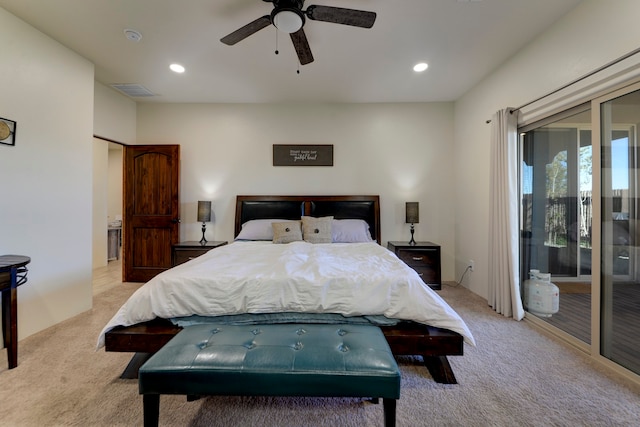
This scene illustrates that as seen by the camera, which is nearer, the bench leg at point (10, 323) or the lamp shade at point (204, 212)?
the bench leg at point (10, 323)

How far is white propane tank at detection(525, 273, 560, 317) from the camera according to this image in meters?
2.67

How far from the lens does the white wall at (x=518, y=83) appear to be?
1.93 meters

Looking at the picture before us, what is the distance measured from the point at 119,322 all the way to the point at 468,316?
317cm

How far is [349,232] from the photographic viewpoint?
3.60 meters

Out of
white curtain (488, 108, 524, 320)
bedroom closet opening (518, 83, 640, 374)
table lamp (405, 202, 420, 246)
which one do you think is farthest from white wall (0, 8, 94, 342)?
bedroom closet opening (518, 83, 640, 374)

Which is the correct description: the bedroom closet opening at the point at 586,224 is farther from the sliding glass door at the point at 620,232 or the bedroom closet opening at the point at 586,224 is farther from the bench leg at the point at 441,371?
the bench leg at the point at 441,371

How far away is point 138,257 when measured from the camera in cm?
407

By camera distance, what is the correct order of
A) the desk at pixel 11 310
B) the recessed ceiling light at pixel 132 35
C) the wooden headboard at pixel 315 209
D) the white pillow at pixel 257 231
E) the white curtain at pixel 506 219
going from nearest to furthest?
1. the desk at pixel 11 310
2. the recessed ceiling light at pixel 132 35
3. the white curtain at pixel 506 219
4. the white pillow at pixel 257 231
5. the wooden headboard at pixel 315 209

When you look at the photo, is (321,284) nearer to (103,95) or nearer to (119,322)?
(119,322)

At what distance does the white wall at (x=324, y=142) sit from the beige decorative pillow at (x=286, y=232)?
82cm

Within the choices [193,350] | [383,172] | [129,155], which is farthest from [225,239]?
[193,350]

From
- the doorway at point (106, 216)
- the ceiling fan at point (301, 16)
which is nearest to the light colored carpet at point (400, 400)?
the doorway at point (106, 216)

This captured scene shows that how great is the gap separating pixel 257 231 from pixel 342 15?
267cm

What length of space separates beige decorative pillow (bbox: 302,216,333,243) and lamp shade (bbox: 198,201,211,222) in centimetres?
149
